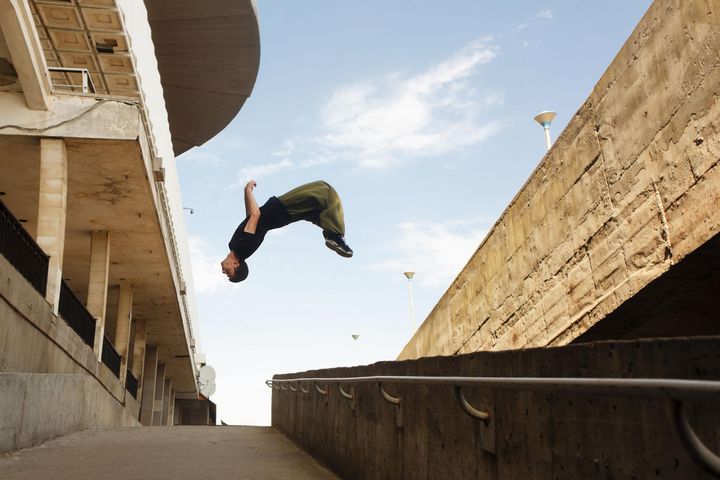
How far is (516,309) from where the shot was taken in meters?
9.77

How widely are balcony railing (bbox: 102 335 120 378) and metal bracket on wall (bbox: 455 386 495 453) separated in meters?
17.1

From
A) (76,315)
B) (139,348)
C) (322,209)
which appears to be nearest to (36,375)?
(76,315)

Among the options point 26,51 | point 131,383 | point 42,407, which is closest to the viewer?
point 42,407

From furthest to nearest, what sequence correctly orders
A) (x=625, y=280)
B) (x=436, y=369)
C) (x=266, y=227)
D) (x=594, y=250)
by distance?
(x=266, y=227), (x=594, y=250), (x=625, y=280), (x=436, y=369)

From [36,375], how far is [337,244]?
10.9 m

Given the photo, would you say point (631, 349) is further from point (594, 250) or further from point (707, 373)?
point (594, 250)

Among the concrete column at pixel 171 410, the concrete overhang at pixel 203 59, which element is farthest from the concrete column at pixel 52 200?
the concrete column at pixel 171 410

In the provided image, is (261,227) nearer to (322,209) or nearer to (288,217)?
(288,217)

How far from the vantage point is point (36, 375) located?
8672 mm

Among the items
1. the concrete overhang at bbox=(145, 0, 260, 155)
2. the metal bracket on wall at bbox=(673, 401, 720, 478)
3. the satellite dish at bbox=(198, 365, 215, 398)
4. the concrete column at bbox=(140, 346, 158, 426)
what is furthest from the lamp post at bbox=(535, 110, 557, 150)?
the satellite dish at bbox=(198, 365, 215, 398)

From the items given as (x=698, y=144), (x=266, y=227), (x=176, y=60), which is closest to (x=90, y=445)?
(x=698, y=144)

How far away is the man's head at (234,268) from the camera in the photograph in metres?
20.0

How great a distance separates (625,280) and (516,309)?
9.25ft

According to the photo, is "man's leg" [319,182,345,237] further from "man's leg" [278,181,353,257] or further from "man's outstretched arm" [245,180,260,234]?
"man's outstretched arm" [245,180,260,234]
